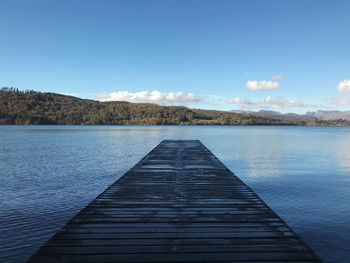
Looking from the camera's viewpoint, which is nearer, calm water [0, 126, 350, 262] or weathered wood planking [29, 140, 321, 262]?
weathered wood planking [29, 140, 321, 262]

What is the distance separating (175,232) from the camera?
17.2 feet

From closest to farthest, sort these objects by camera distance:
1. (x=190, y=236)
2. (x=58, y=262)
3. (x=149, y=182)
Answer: (x=58, y=262) → (x=190, y=236) → (x=149, y=182)

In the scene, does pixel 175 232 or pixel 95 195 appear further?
pixel 95 195

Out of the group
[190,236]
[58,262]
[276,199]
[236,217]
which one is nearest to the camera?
[58,262]

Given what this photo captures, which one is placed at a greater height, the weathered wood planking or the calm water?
the weathered wood planking

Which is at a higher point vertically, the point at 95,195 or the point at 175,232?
the point at 175,232

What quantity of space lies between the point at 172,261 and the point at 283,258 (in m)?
1.86

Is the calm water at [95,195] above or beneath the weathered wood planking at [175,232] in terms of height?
beneath

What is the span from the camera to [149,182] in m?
10.6

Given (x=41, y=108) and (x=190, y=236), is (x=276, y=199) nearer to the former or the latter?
(x=190, y=236)

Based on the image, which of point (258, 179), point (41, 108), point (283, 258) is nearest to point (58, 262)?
A: point (283, 258)

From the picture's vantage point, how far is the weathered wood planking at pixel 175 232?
431cm

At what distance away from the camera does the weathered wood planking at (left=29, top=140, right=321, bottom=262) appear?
431cm

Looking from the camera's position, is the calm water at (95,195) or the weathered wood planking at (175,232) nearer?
the weathered wood planking at (175,232)
